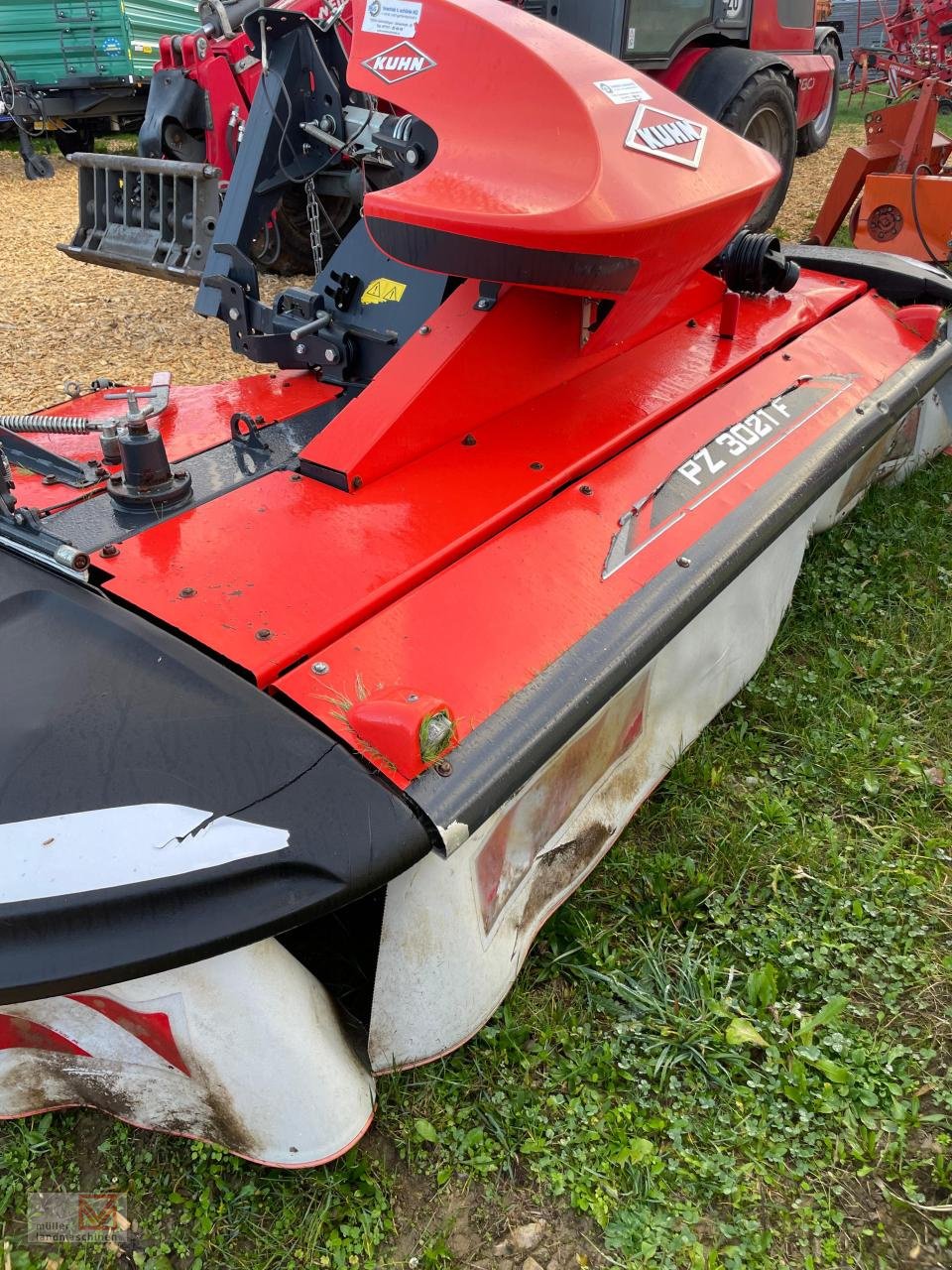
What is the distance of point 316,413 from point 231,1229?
5.69 feet

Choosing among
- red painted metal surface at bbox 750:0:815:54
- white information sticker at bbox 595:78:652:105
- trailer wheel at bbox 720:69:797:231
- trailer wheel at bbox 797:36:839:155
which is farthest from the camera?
trailer wheel at bbox 797:36:839:155

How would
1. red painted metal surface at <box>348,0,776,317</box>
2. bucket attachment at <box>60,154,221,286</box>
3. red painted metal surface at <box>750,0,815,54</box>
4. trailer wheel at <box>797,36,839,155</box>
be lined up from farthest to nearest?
trailer wheel at <box>797,36,839,155</box> → red painted metal surface at <box>750,0,815,54</box> → bucket attachment at <box>60,154,221,286</box> → red painted metal surface at <box>348,0,776,317</box>

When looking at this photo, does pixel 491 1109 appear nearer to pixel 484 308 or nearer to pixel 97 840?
pixel 97 840

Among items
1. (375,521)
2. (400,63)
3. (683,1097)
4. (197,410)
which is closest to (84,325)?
(197,410)

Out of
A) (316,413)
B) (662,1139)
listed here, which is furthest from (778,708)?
(316,413)

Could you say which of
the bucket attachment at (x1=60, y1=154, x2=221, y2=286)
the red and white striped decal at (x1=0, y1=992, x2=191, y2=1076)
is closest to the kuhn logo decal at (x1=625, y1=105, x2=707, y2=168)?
the bucket attachment at (x1=60, y1=154, x2=221, y2=286)

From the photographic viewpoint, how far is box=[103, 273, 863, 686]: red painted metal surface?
169cm

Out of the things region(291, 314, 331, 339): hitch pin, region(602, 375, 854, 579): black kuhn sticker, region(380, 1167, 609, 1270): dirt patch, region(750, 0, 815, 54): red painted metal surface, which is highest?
region(750, 0, 815, 54): red painted metal surface

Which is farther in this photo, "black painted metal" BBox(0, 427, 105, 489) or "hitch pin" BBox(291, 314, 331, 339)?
"hitch pin" BBox(291, 314, 331, 339)

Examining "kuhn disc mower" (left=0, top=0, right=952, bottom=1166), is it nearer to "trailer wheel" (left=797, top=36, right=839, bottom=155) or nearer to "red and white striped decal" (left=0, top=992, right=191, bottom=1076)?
"red and white striped decal" (left=0, top=992, right=191, bottom=1076)

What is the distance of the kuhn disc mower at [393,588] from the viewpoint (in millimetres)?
1414

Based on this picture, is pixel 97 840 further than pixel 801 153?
No

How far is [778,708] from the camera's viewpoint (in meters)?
2.58

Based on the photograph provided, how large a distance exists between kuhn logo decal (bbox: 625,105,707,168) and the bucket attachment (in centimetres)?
162
